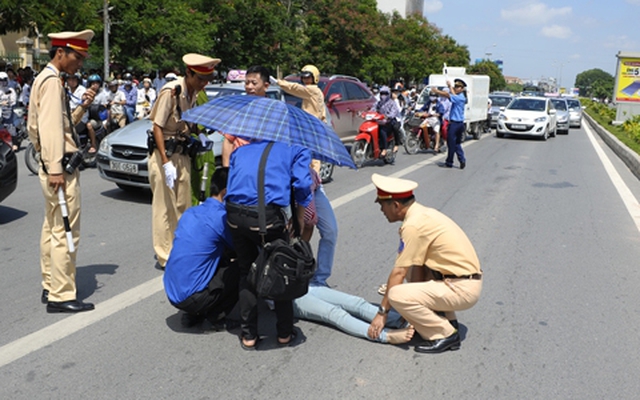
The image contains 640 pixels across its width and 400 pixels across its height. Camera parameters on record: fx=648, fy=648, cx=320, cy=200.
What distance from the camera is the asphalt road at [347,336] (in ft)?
12.5

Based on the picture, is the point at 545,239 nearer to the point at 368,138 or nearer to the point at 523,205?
the point at 523,205

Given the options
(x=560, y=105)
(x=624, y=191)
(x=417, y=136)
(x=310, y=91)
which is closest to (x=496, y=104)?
(x=560, y=105)

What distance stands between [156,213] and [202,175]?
67cm

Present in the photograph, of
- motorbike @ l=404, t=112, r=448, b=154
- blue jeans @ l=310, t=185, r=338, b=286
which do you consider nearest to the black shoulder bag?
blue jeans @ l=310, t=185, r=338, b=286

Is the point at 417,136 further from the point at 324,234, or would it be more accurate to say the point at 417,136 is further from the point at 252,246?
the point at 252,246

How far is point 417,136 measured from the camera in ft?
56.0

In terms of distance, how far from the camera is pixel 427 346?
433 centimetres

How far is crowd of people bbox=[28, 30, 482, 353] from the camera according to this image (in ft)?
13.2

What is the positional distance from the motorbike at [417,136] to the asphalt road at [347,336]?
8.25 m

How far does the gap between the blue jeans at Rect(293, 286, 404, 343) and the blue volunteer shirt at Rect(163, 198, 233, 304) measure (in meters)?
0.77

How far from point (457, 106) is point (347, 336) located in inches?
393

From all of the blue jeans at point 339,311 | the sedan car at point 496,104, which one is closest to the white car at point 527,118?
the sedan car at point 496,104

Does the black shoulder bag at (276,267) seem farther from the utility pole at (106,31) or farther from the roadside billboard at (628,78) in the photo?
the roadside billboard at (628,78)

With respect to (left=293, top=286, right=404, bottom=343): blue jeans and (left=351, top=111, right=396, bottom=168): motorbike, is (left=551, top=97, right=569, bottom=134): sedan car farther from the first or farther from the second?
(left=293, top=286, right=404, bottom=343): blue jeans
